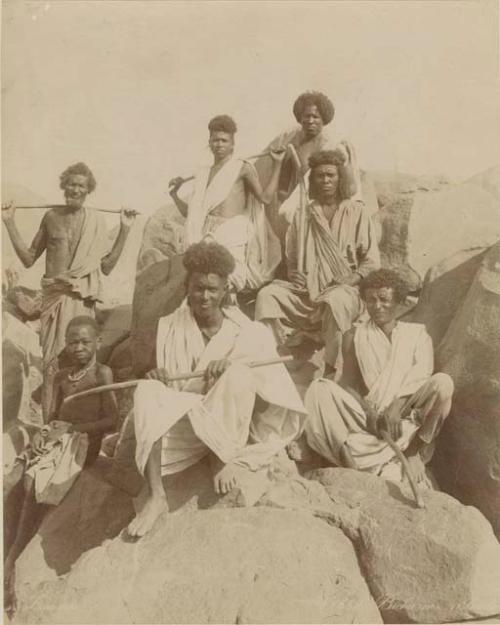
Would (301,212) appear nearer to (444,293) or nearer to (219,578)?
(444,293)

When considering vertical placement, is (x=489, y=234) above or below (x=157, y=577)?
above

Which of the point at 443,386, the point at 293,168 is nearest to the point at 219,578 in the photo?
the point at 443,386

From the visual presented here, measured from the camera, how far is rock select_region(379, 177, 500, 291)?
7.59 m

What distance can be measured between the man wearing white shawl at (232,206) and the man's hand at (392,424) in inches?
48.5

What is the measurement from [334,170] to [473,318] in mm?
1301

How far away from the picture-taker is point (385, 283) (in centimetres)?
704

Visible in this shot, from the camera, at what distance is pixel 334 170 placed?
24.2ft

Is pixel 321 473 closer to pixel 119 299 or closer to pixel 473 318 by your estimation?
pixel 473 318

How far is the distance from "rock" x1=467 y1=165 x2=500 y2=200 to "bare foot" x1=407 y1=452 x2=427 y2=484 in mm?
1952

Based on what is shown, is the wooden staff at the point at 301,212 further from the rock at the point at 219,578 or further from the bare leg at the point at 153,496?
the rock at the point at 219,578

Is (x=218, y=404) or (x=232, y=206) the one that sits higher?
(x=232, y=206)

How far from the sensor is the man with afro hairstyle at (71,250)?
733 cm

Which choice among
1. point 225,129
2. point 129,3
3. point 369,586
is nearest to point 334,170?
point 225,129

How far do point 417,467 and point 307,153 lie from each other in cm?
222
